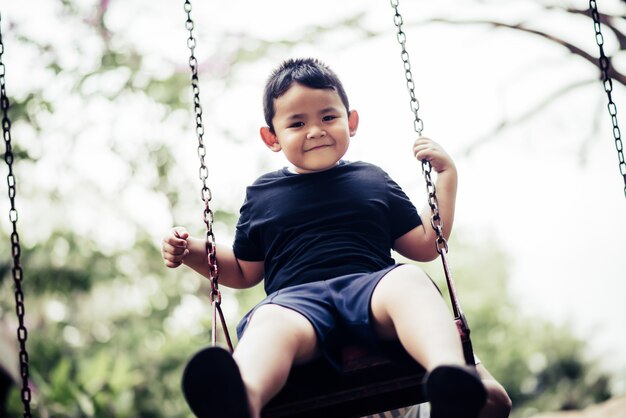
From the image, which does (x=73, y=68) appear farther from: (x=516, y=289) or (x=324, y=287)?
(x=516, y=289)

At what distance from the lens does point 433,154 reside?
2105 mm

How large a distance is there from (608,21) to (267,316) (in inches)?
145

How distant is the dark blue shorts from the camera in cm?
174

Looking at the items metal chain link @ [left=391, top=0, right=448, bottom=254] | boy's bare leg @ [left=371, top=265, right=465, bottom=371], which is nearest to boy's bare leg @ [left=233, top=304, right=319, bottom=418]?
boy's bare leg @ [left=371, top=265, right=465, bottom=371]

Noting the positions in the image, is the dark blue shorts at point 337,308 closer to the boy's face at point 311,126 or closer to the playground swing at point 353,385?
the playground swing at point 353,385

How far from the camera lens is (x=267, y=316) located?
1.70 metres

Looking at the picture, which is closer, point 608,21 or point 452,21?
point 608,21

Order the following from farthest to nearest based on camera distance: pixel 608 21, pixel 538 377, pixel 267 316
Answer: pixel 538 377 < pixel 608 21 < pixel 267 316

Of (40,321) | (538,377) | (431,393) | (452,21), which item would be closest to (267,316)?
(431,393)

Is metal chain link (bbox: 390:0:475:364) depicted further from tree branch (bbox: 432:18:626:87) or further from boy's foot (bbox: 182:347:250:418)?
tree branch (bbox: 432:18:626:87)

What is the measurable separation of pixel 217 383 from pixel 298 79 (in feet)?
→ 3.12

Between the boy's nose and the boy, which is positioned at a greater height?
the boy's nose

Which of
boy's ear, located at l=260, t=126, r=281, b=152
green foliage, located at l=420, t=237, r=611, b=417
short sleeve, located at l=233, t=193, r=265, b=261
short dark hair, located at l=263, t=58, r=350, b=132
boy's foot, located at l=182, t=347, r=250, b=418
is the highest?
short dark hair, located at l=263, t=58, r=350, b=132

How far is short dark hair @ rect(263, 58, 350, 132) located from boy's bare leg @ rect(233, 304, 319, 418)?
65cm
